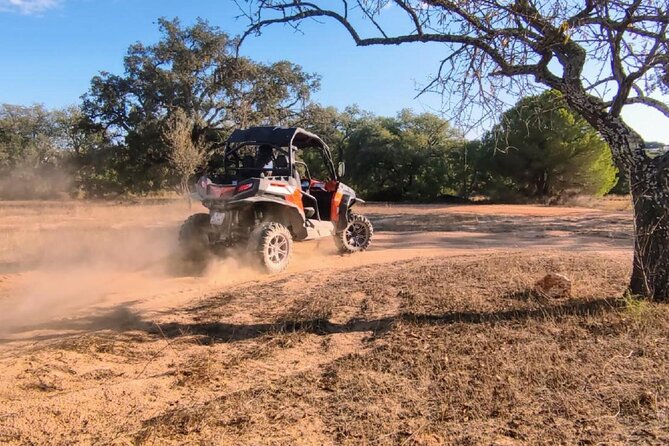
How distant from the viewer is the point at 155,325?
539cm

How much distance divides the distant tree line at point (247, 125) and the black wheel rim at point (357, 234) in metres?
15.8

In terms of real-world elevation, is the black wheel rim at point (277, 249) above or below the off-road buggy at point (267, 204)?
below

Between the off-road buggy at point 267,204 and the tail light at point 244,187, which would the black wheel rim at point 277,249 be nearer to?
the off-road buggy at point 267,204

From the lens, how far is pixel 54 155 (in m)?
48.8

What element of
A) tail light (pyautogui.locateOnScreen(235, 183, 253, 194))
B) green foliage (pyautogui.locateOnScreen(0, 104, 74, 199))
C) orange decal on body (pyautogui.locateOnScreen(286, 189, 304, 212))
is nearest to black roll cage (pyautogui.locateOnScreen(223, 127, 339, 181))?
orange decal on body (pyautogui.locateOnScreen(286, 189, 304, 212))

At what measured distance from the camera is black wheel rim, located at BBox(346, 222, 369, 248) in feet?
34.7

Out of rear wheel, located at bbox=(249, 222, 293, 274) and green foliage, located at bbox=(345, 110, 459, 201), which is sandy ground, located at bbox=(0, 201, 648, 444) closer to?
rear wheel, located at bbox=(249, 222, 293, 274)

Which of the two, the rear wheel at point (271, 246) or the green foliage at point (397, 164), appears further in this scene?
the green foliage at point (397, 164)

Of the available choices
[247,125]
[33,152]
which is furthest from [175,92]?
[33,152]

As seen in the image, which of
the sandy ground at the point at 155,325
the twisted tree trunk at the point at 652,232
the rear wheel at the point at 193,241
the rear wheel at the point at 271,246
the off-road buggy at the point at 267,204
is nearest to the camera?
the sandy ground at the point at 155,325

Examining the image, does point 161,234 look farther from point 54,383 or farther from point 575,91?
point 575,91

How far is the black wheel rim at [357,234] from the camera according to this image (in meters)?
10.6

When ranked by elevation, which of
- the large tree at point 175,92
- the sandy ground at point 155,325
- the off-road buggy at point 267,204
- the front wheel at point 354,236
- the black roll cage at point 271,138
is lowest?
the sandy ground at point 155,325

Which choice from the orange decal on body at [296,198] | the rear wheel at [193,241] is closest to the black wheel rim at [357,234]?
the orange decal on body at [296,198]
